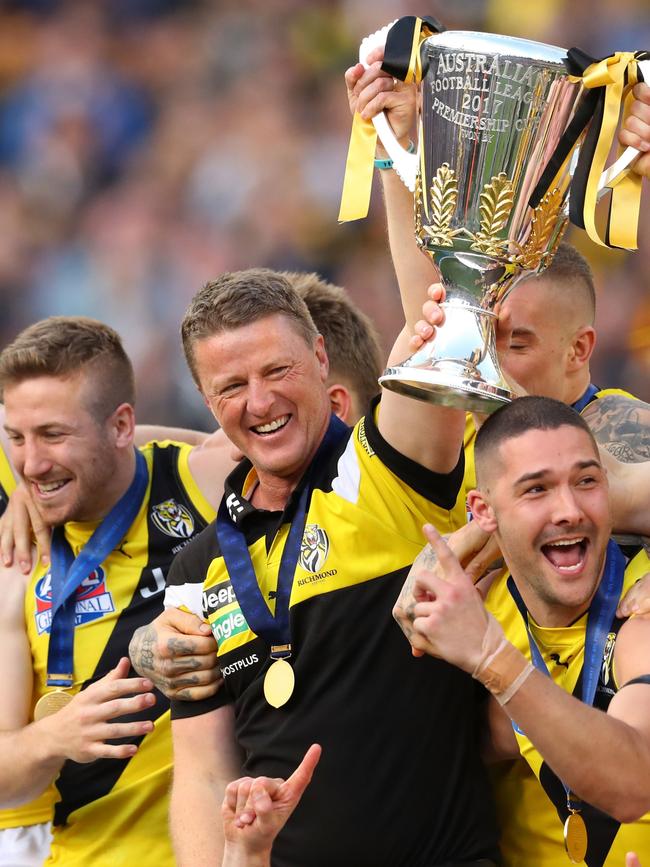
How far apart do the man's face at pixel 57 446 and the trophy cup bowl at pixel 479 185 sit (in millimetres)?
1599

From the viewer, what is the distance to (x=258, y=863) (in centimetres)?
289

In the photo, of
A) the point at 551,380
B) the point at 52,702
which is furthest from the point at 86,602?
the point at 551,380

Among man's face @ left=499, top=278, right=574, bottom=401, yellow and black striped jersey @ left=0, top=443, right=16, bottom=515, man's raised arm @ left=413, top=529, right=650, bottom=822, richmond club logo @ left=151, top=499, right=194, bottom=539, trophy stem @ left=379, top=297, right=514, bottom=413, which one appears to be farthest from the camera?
yellow and black striped jersey @ left=0, top=443, right=16, bottom=515

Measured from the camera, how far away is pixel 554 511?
2.74 metres

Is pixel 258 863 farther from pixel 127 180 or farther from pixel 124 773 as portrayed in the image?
pixel 127 180

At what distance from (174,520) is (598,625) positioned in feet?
5.89

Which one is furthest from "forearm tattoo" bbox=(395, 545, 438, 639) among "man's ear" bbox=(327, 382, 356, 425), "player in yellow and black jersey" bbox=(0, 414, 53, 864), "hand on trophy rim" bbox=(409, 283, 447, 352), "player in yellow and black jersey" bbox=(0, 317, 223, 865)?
"player in yellow and black jersey" bbox=(0, 414, 53, 864)

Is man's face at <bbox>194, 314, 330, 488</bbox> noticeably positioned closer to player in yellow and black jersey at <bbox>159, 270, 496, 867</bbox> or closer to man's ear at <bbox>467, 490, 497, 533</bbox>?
player in yellow and black jersey at <bbox>159, 270, 496, 867</bbox>

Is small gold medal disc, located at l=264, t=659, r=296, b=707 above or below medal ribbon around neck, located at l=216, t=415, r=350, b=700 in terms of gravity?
below

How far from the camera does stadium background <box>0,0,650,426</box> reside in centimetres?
742

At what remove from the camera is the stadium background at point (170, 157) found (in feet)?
24.3

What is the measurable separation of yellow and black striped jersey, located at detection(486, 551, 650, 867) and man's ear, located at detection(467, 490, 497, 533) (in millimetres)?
267

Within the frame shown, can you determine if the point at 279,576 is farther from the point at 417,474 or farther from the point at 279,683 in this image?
the point at 417,474

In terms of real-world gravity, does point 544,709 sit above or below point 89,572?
below
